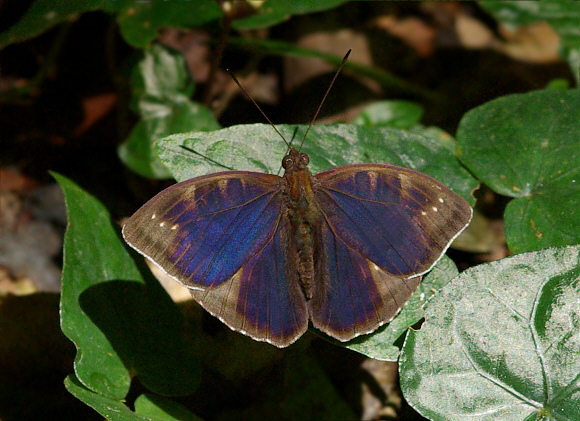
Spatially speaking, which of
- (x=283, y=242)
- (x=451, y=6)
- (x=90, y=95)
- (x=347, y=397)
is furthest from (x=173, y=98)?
(x=451, y=6)

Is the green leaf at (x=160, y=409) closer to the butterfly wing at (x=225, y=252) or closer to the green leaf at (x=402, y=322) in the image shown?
the butterfly wing at (x=225, y=252)

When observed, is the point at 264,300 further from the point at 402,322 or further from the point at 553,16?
the point at 553,16

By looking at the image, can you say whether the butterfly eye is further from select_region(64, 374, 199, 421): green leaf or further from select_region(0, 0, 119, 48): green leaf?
select_region(0, 0, 119, 48): green leaf

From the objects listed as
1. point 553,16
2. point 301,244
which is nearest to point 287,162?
point 301,244


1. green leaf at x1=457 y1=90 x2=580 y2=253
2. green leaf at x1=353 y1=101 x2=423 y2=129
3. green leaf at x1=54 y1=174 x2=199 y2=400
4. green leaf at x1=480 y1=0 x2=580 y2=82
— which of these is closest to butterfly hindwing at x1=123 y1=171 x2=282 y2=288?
green leaf at x1=54 y1=174 x2=199 y2=400

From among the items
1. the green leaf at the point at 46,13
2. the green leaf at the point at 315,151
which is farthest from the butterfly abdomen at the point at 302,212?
the green leaf at the point at 46,13

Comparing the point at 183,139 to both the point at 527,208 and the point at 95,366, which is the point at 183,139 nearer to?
the point at 95,366

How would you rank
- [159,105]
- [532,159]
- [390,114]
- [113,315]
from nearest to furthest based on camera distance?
[113,315] → [532,159] → [159,105] → [390,114]
